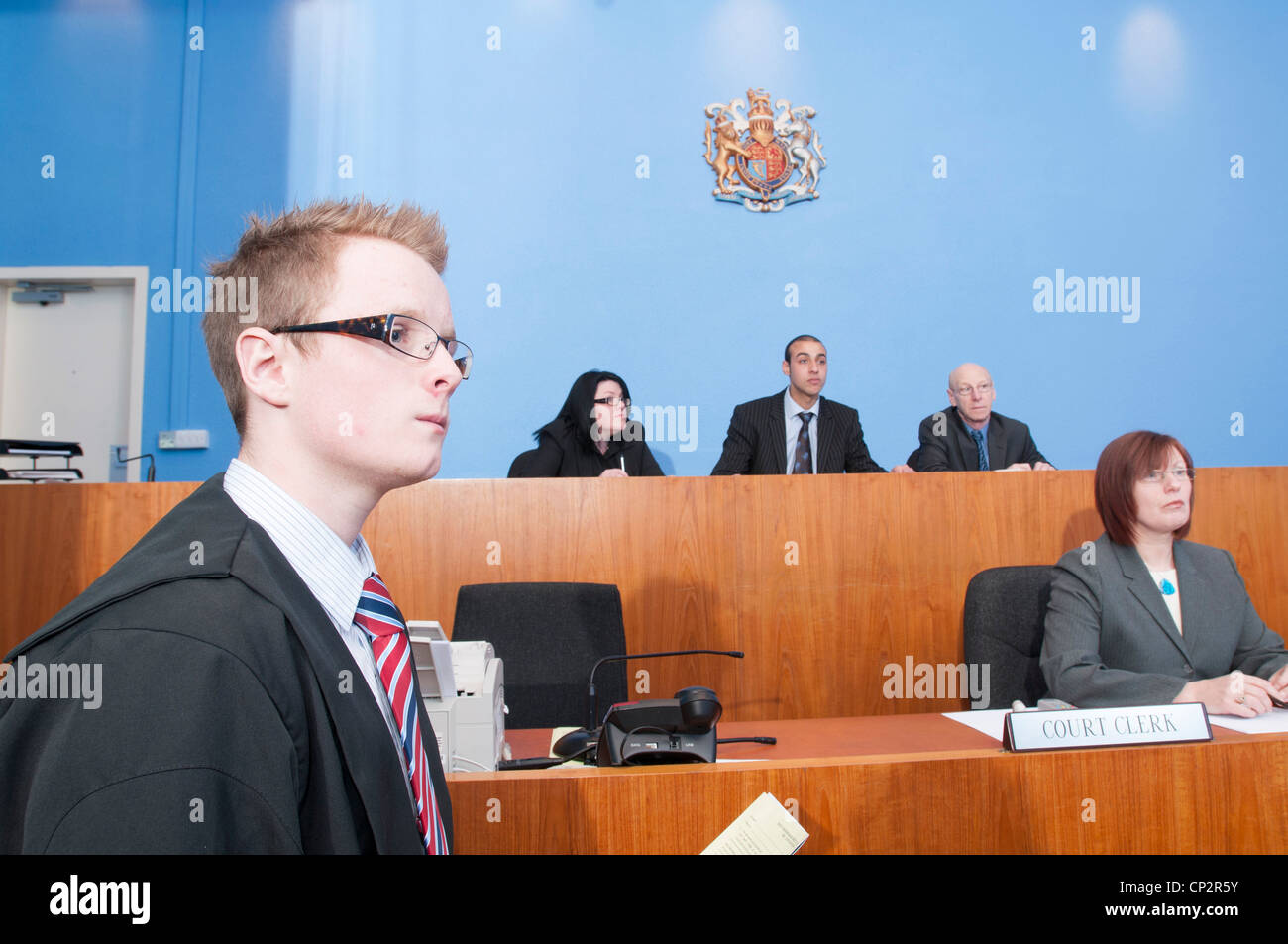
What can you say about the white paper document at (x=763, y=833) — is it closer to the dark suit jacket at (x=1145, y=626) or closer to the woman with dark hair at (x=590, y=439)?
the dark suit jacket at (x=1145, y=626)

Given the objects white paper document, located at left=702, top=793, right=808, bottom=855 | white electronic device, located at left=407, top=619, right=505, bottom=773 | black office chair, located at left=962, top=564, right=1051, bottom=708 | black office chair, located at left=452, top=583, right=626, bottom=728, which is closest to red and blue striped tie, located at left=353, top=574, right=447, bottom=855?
white paper document, located at left=702, top=793, right=808, bottom=855

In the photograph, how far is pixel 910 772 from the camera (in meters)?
1.23

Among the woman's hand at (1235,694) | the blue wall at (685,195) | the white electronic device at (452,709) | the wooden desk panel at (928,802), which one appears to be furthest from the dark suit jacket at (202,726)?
the blue wall at (685,195)

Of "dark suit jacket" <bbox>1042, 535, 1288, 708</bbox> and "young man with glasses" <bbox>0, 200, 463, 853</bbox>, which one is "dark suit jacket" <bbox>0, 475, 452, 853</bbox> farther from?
"dark suit jacket" <bbox>1042, 535, 1288, 708</bbox>

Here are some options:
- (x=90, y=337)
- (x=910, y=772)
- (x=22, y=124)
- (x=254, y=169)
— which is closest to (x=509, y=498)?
(x=910, y=772)

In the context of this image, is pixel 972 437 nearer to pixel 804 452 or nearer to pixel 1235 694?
pixel 804 452

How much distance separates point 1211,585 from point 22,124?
699cm

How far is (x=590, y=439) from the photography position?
3838 millimetres

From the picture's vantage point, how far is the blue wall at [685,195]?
5.41m

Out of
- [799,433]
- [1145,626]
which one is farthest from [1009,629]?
[799,433]

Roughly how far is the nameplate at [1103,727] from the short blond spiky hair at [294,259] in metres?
1.10

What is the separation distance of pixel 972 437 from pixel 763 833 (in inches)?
126

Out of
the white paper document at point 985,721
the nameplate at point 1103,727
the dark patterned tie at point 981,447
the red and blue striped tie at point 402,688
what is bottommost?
the white paper document at point 985,721
